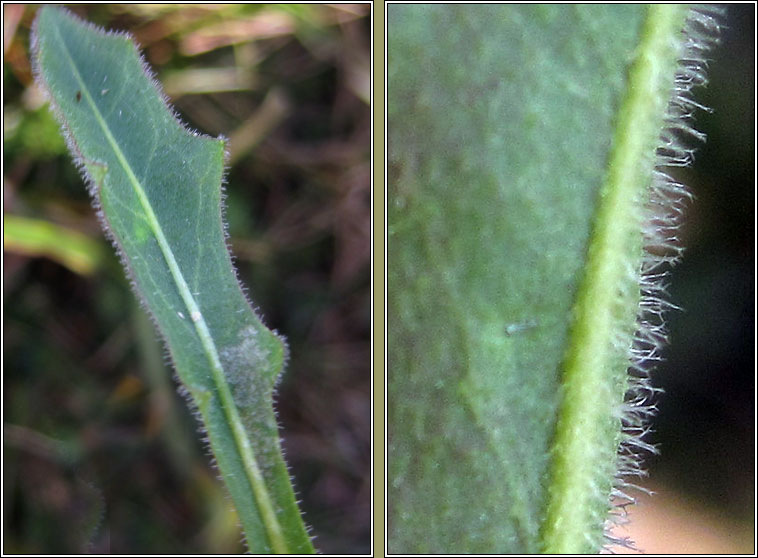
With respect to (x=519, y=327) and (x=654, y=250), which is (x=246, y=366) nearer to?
(x=519, y=327)

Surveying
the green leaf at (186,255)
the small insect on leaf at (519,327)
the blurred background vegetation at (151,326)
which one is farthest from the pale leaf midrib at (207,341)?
the blurred background vegetation at (151,326)

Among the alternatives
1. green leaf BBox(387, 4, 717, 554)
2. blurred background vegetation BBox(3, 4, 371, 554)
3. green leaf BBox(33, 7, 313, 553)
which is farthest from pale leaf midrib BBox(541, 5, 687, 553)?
blurred background vegetation BBox(3, 4, 371, 554)

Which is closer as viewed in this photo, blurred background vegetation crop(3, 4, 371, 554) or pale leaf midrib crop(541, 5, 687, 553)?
pale leaf midrib crop(541, 5, 687, 553)

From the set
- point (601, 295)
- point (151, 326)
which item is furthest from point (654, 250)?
point (151, 326)

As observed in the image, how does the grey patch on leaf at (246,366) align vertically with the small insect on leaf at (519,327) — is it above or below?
below

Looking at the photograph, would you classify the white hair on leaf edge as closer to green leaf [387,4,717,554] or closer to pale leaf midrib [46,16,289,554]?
green leaf [387,4,717,554]

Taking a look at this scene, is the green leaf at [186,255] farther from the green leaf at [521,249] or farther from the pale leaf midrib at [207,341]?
the green leaf at [521,249]
